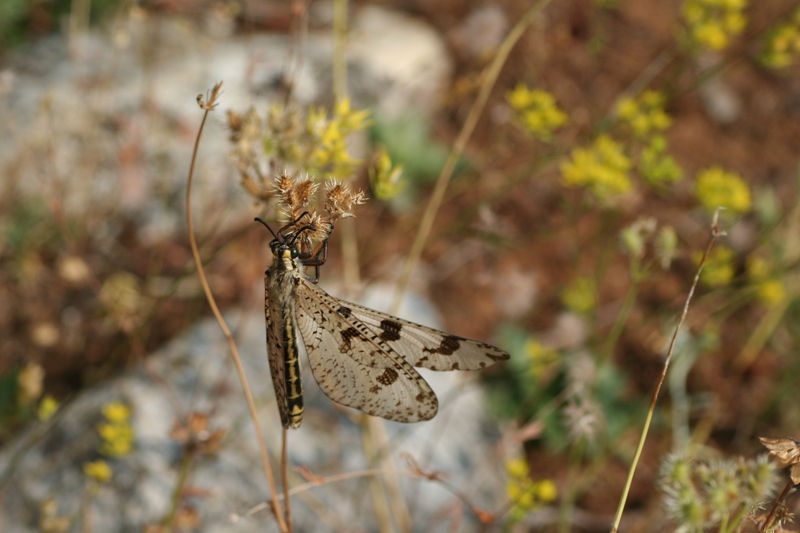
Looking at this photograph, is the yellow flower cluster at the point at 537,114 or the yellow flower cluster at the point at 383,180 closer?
the yellow flower cluster at the point at 383,180

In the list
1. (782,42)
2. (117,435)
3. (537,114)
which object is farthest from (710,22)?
(117,435)

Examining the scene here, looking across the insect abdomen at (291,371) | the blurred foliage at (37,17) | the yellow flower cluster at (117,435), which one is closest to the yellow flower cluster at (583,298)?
the insect abdomen at (291,371)

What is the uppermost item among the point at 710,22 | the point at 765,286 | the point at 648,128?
the point at 710,22

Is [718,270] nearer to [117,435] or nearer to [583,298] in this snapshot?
[583,298]

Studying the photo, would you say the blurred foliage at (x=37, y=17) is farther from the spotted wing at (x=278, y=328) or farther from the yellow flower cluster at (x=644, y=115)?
the spotted wing at (x=278, y=328)

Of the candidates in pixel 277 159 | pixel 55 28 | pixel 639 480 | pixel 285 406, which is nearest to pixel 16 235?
pixel 55 28

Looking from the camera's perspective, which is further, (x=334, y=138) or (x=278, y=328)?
(x=334, y=138)
